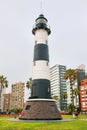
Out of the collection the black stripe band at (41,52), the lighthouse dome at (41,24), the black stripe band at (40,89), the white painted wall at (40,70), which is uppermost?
the lighthouse dome at (41,24)

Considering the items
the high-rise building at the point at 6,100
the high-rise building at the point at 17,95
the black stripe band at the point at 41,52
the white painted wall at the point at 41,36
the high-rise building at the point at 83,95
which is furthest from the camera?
the high-rise building at the point at 6,100

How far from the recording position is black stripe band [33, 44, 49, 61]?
106 feet

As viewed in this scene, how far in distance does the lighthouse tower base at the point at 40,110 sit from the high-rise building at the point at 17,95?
469 ft

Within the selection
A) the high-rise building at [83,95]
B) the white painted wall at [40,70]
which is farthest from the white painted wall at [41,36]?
the high-rise building at [83,95]

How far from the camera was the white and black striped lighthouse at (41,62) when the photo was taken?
31.0m

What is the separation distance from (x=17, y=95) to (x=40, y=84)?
146636mm

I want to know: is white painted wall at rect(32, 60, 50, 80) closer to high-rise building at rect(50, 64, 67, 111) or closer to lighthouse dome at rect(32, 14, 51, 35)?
lighthouse dome at rect(32, 14, 51, 35)

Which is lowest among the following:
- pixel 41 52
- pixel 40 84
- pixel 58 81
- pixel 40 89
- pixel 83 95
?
pixel 83 95

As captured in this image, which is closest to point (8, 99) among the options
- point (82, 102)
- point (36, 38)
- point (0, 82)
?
point (82, 102)

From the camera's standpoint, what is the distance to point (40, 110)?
28.9 m

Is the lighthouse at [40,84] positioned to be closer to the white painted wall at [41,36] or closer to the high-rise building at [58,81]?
the white painted wall at [41,36]

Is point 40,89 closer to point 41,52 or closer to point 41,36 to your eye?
point 41,52

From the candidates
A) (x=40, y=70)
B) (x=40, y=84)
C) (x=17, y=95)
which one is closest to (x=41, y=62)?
(x=40, y=70)

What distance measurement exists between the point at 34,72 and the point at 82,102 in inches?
3748
